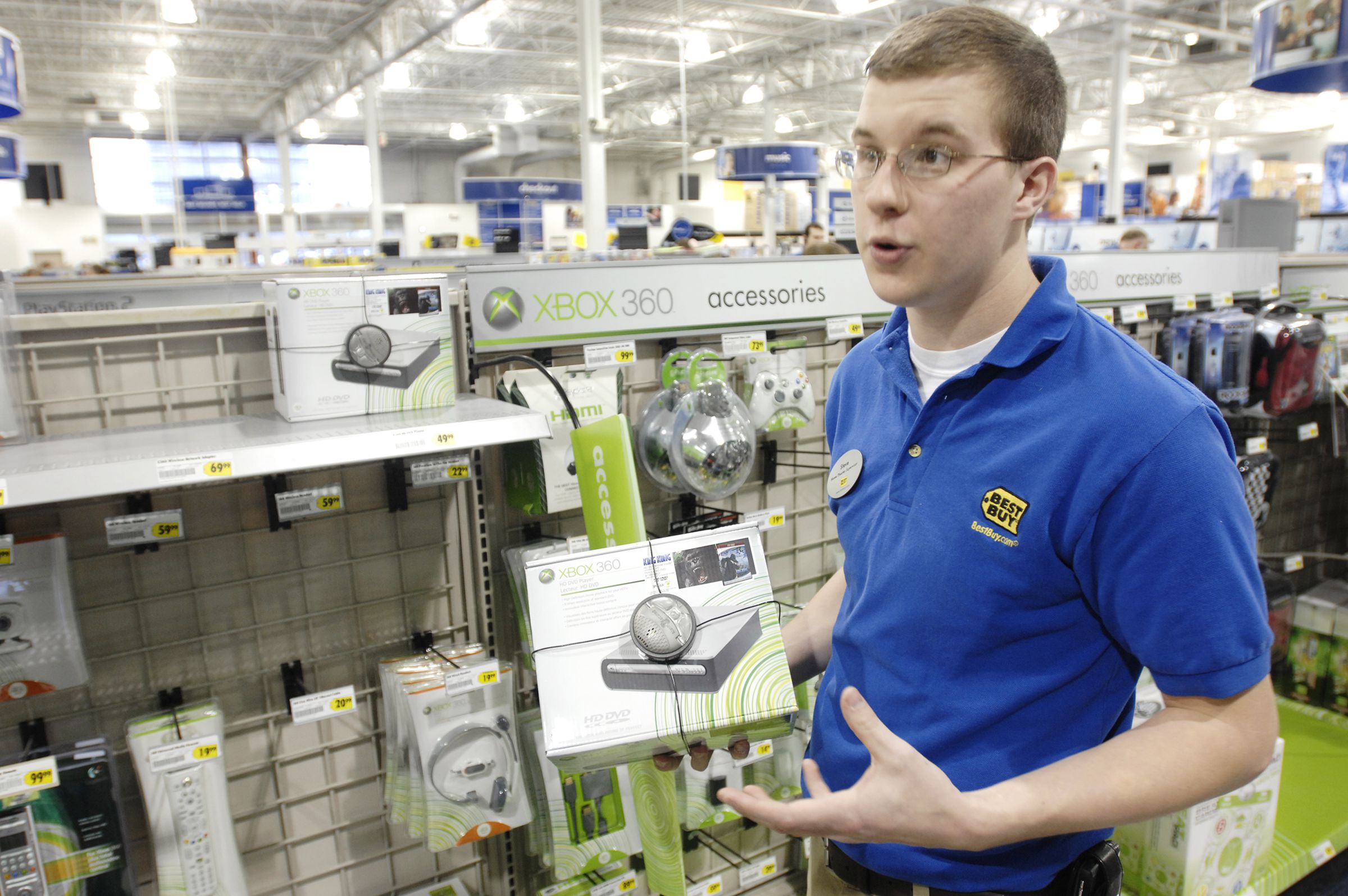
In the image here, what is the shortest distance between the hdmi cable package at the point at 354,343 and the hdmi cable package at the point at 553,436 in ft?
0.99

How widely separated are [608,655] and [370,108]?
16149 millimetres

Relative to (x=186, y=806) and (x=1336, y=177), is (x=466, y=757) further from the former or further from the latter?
(x=1336, y=177)

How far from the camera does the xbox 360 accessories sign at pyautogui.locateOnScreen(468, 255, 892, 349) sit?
1999mm

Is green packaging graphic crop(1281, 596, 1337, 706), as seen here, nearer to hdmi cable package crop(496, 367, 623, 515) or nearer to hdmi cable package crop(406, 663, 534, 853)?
hdmi cable package crop(496, 367, 623, 515)

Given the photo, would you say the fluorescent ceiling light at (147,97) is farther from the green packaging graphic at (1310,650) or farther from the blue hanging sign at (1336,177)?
the green packaging graphic at (1310,650)

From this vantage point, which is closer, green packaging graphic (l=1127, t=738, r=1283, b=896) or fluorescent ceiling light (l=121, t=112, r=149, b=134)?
green packaging graphic (l=1127, t=738, r=1283, b=896)

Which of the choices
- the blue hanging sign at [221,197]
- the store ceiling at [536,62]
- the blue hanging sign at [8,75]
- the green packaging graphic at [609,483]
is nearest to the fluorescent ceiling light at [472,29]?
the store ceiling at [536,62]

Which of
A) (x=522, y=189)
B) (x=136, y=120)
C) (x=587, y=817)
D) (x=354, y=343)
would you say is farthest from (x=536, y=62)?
(x=587, y=817)

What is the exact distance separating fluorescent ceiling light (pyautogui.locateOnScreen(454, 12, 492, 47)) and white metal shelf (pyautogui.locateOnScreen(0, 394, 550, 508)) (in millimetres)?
11009

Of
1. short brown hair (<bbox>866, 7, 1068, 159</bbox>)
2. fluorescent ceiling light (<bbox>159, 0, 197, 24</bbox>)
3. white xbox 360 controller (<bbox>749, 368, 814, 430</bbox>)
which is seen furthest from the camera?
fluorescent ceiling light (<bbox>159, 0, 197, 24</bbox>)

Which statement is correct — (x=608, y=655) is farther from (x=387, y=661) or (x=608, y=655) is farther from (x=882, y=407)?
(x=387, y=661)

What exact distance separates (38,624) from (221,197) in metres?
12.8

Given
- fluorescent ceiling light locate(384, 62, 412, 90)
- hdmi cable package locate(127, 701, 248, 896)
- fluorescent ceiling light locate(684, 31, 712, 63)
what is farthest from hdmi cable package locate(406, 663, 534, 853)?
fluorescent ceiling light locate(384, 62, 412, 90)

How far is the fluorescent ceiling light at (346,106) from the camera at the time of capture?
17266 mm
